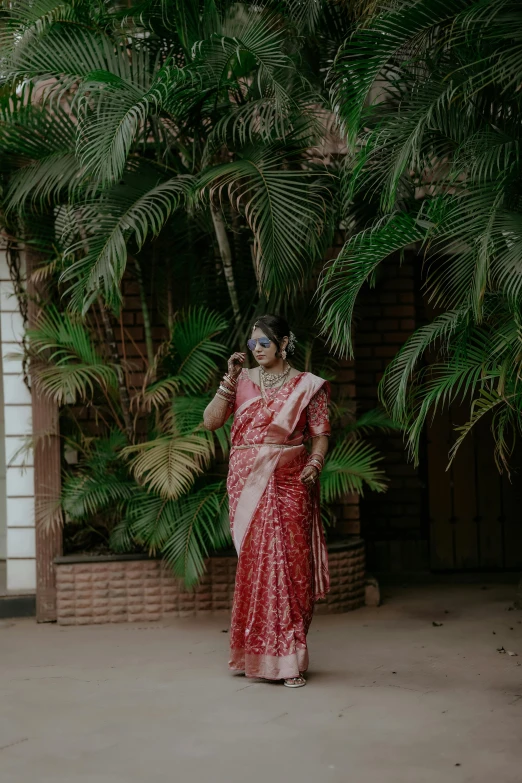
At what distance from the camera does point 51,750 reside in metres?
4.12

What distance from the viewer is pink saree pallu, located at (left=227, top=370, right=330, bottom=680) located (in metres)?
5.04

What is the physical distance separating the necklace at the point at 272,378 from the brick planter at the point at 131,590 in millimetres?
1933

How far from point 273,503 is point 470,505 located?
3.47 meters

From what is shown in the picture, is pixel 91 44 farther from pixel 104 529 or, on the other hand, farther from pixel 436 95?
pixel 104 529

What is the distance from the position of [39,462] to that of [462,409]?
135 inches

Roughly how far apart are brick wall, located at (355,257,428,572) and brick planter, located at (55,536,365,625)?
1482 millimetres

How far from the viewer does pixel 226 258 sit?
264 inches

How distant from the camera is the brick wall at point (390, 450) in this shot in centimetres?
791

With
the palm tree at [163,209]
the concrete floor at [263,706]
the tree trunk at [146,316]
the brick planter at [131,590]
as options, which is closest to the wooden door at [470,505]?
the palm tree at [163,209]

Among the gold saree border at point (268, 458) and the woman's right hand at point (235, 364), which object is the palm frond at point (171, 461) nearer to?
the gold saree border at point (268, 458)

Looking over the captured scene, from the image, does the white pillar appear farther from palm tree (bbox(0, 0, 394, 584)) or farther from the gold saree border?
the gold saree border

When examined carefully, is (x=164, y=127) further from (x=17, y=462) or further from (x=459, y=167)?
(x=17, y=462)

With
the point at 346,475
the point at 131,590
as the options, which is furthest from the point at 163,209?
the point at 131,590

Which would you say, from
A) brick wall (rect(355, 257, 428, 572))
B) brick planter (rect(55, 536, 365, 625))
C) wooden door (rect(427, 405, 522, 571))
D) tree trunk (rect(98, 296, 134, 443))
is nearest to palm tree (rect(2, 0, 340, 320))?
tree trunk (rect(98, 296, 134, 443))
